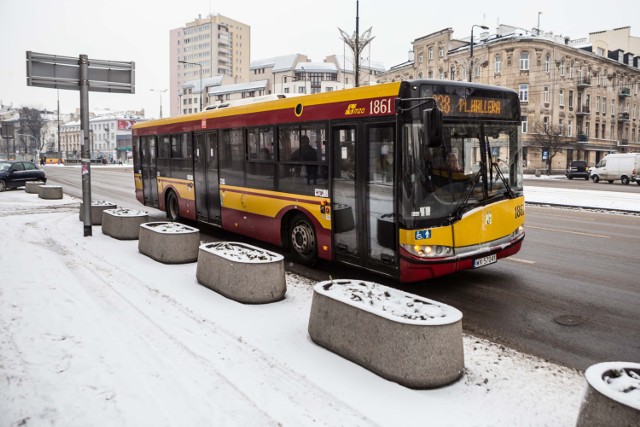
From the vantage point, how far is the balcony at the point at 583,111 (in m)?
63.7

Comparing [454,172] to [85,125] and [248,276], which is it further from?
[85,125]

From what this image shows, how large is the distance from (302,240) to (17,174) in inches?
900

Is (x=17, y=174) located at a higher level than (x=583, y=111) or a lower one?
lower

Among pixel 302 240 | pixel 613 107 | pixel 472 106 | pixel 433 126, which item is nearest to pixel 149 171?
pixel 302 240

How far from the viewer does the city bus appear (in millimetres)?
6793

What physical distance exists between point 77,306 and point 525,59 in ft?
196

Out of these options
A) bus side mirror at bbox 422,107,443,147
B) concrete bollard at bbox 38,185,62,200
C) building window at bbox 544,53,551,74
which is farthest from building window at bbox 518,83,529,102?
bus side mirror at bbox 422,107,443,147

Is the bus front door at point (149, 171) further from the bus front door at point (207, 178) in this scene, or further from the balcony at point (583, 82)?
the balcony at point (583, 82)

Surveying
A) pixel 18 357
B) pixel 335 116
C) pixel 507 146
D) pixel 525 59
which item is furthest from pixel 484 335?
pixel 525 59

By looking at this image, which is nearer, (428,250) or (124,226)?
(428,250)

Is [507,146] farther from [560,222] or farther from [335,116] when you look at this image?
[560,222]

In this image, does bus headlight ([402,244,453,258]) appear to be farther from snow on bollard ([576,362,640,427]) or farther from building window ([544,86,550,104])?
building window ([544,86,550,104])

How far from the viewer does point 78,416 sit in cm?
380

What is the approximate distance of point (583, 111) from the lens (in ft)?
211
